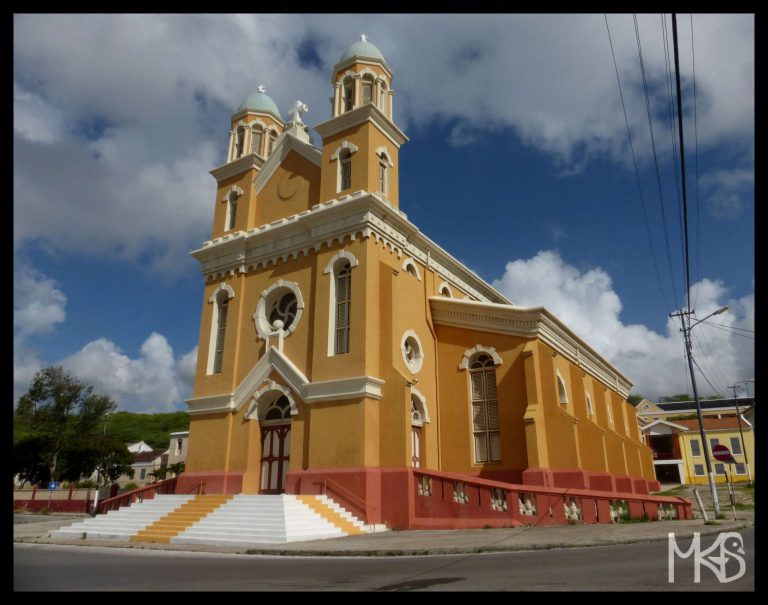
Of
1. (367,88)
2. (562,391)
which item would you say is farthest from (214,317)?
(562,391)

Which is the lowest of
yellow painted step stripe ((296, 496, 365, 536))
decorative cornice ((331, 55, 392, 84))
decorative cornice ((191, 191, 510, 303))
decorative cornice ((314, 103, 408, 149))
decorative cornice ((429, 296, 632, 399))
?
yellow painted step stripe ((296, 496, 365, 536))

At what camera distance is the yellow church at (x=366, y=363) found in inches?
684

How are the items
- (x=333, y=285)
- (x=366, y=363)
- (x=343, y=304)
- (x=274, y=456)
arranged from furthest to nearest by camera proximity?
(x=274, y=456) < (x=333, y=285) < (x=343, y=304) < (x=366, y=363)

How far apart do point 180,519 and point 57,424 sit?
4567 cm

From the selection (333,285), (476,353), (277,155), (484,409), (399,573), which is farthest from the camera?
(277,155)

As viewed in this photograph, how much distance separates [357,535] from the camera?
601 inches

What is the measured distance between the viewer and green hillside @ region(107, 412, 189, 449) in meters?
92.9

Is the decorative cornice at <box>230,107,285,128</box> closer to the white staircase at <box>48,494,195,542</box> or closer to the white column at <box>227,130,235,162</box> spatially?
the white column at <box>227,130,235,162</box>

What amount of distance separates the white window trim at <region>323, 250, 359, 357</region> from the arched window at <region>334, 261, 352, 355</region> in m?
0.13

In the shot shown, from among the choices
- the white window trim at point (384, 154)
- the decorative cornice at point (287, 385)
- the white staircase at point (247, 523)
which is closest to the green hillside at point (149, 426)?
the decorative cornice at point (287, 385)

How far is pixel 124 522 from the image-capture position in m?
17.4

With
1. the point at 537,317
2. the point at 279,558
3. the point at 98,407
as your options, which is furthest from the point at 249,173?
the point at 98,407

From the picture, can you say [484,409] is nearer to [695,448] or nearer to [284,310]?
[284,310]
